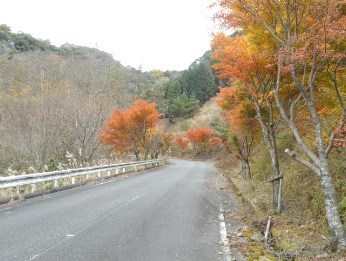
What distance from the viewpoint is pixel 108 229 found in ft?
A: 15.6

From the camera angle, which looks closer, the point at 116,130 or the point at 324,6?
the point at 324,6

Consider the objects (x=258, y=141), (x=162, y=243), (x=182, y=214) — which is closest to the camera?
(x=162, y=243)

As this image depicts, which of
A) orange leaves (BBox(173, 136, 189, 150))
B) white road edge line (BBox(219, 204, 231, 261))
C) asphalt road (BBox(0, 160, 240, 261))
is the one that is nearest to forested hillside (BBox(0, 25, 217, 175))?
asphalt road (BBox(0, 160, 240, 261))

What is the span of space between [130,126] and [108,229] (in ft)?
60.4

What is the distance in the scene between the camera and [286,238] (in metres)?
4.61

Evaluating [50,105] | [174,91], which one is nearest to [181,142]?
[174,91]

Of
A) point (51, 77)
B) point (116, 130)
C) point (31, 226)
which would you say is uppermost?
point (51, 77)

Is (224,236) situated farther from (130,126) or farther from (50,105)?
(130,126)

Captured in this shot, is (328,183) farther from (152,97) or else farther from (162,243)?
(152,97)

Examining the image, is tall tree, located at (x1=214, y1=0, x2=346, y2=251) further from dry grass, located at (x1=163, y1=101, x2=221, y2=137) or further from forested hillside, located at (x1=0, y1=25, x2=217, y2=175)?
dry grass, located at (x1=163, y1=101, x2=221, y2=137)

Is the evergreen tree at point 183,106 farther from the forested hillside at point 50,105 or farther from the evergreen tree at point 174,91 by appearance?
the forested hillside at point 50,105

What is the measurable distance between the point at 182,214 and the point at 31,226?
372 centimetres

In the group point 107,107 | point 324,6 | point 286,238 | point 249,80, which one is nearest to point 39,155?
point 107,107

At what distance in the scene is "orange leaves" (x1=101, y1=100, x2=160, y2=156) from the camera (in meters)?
21.2
